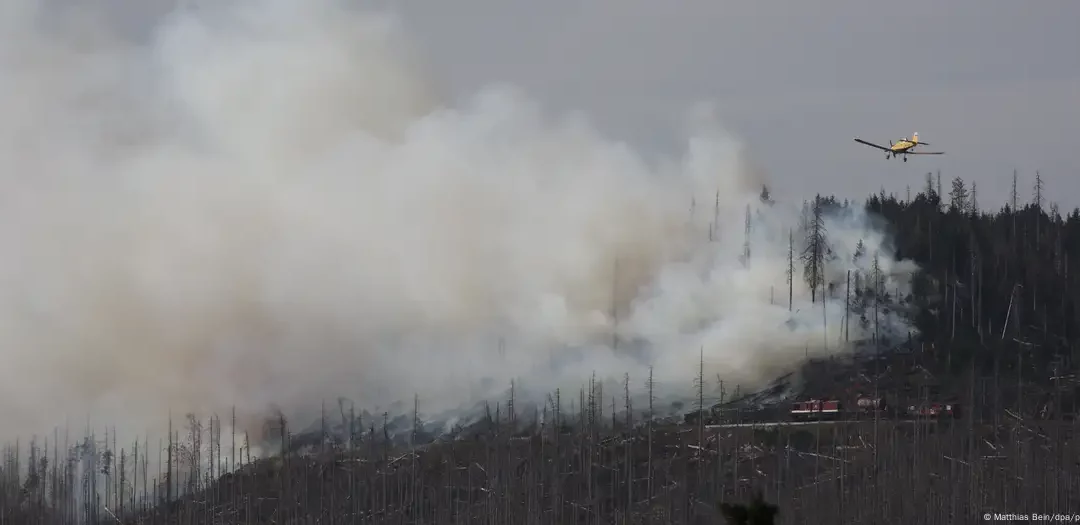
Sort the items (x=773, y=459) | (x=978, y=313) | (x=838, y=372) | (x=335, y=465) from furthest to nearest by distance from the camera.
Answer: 1. (x=978, y=313)
2. (x=838, y=372)
3. (x=335, y=465)
4. (x=773, y=459)

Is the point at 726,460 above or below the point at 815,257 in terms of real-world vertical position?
below

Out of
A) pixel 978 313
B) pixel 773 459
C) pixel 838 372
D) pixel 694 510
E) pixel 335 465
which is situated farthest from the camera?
pixel 978 313

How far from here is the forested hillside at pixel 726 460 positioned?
A: 12062cm

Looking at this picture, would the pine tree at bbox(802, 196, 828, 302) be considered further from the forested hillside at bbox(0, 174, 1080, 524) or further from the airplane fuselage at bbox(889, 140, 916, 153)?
the airplane fuselage at bbox(889, 140, 916, 153)

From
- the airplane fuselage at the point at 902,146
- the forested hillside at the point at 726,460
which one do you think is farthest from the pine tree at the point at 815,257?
the airplane fuselage at the point at 902,146

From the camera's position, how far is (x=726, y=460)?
13625 centimetres

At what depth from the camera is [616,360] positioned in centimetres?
17475

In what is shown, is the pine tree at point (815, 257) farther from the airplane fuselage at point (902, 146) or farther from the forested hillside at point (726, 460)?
the airplane fuselage at point (902, 146)

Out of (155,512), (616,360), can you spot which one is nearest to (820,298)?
(616,360)

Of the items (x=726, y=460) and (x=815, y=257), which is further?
(x=815, y=257)

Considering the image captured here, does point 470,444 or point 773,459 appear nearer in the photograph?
point 773,459

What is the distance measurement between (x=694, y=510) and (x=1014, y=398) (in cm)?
4246

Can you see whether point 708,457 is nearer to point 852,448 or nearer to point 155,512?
point 852,448

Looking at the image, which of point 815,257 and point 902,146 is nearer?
point 902,146
